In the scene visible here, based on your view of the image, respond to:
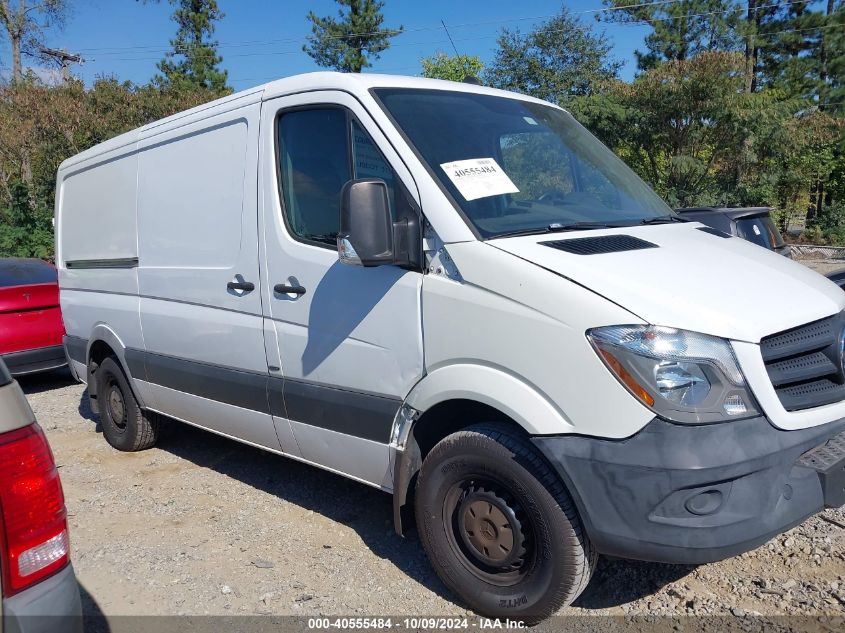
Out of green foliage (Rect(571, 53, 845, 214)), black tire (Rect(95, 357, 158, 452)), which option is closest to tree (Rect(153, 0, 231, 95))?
green foliage (Rect(571, 53, 845, 214))

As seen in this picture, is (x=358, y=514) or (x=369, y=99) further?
(x=358, y=514)

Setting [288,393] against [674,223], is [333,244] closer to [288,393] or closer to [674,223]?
[288,393]

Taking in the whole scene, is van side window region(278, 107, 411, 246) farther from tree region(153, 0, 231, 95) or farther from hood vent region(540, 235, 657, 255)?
tree region(153, 0, 231, 95)

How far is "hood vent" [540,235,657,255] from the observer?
9.62ft

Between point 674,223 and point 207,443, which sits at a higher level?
point 674,223

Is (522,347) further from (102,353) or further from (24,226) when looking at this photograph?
(24,226)

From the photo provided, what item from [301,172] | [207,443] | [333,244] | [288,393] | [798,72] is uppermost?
[798,72]

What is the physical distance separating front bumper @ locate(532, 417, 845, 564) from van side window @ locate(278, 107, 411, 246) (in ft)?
Result: 5.12

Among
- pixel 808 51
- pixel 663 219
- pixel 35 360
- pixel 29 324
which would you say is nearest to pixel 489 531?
pixel 663 219

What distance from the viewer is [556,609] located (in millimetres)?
2885

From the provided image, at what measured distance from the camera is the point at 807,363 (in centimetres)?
280

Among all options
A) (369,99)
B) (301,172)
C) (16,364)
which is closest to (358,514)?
(301,172)

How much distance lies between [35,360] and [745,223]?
7427 millimetres

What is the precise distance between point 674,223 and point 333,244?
67.3 inches
